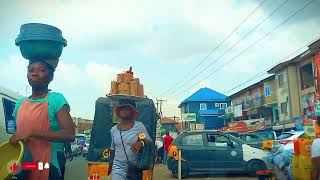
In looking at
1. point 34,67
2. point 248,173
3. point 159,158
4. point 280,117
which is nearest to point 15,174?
point 34,67

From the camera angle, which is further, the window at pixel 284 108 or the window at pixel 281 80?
the window at pixel 281 80

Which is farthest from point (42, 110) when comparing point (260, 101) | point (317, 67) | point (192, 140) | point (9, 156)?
point (260, 101)

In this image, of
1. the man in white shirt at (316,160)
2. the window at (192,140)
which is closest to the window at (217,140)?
the window at (192,140)

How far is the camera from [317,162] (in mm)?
6016

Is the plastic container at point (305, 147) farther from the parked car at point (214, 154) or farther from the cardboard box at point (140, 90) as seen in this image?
the parked car at point (214, 154)

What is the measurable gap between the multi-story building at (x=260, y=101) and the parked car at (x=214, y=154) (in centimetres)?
3451

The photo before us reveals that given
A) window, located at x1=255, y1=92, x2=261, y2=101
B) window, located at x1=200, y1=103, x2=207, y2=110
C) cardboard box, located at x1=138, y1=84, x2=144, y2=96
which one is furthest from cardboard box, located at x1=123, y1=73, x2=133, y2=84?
window, located at x1=200, y1=103, x2=207, y2=110

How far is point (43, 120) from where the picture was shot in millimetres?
2877

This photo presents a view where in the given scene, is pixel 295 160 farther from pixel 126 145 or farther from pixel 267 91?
pixel 267 91

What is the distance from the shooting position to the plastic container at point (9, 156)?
2.54 metres

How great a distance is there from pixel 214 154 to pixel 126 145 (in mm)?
11575

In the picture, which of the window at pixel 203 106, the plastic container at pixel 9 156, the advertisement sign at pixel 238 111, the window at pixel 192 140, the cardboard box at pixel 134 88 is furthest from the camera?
the window at pixel 203 106

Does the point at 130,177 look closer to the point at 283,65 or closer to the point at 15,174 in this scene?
the point at 15,174

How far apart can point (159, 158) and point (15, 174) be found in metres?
21.8
